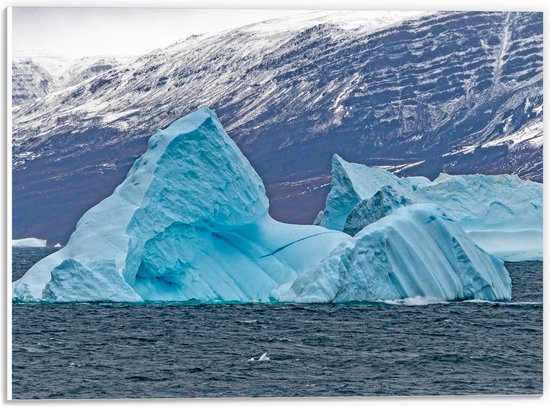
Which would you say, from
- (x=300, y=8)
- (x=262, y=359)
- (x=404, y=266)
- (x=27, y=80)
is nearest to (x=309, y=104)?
(x=404, y=266)

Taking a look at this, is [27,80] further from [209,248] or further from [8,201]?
[209,248]

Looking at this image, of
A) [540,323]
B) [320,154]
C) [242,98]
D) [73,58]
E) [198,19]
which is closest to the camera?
[198,19]

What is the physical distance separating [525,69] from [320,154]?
23.3ft

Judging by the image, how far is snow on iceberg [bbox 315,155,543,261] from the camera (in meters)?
36.1

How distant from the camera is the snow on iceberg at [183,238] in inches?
1062

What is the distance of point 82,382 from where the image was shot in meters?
20.0

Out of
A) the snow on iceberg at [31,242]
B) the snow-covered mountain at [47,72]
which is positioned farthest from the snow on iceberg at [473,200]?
the snow-covered mountain at [47,72]

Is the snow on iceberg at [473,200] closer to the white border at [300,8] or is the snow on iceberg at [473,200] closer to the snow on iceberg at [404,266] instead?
the snow on iceberg at [404,266]

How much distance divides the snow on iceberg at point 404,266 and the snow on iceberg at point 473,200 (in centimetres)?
649

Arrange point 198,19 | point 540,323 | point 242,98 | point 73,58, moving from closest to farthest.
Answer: point 198,19 < point 73,58 < point 540,323 < point 242,98

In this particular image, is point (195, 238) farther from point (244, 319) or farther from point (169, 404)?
point (169, 404)

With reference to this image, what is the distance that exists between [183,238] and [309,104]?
3578 millimetres

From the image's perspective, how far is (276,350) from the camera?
75.5ft

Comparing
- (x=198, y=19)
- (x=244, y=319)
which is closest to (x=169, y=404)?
(x=198, y=19)
